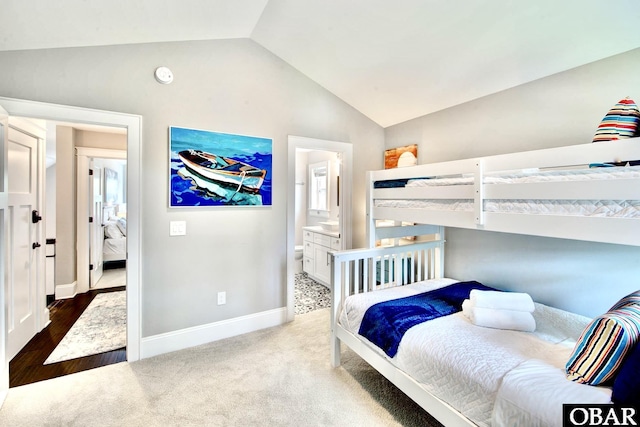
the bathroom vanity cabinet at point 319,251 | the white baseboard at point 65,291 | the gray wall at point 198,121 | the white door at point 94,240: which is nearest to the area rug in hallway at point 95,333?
the white baseboard at point 65,291

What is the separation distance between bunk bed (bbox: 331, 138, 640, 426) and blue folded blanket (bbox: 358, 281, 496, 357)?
0.05 metres

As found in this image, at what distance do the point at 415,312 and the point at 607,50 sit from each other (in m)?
2.14

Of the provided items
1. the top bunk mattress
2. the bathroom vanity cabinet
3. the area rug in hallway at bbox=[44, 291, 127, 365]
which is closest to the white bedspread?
the area rug in hallway at bbox=[44, 291, 127, 365]

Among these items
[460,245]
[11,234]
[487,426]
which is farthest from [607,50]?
[11,234]

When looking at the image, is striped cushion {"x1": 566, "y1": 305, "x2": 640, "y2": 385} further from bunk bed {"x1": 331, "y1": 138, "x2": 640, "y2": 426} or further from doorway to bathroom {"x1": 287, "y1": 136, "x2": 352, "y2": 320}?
doorway to bathroom {"x1": 287, "y1": 136, "x2": 352, "y2": 320}

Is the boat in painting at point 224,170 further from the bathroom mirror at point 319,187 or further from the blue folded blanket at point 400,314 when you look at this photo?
the bathroom mirror at point 319,187

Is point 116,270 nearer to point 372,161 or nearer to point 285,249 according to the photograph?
point 285,249

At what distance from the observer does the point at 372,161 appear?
3.66 m

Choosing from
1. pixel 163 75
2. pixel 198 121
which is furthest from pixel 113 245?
pixel 163 75

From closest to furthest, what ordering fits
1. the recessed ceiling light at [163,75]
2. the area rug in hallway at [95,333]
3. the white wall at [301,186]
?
the recessed ceiling light at [163,75] < the area rug in hallway at [95,333] < the white wall at [301,186]

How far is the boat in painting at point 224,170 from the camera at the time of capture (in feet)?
8.38

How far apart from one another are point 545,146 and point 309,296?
304 centimetres

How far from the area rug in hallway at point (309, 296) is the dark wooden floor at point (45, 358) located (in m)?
1.85

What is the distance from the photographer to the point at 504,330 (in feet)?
5.62
